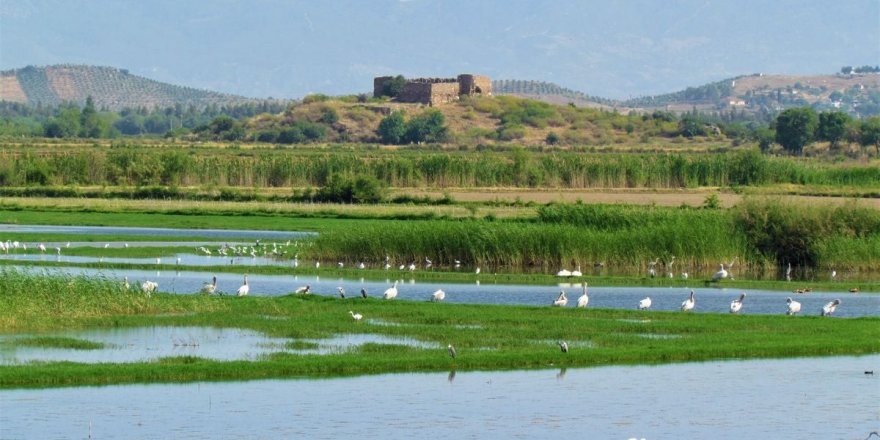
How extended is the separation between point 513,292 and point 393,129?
115 m

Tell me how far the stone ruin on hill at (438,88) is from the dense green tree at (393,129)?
13086mm

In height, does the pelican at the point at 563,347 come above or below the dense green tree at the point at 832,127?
below

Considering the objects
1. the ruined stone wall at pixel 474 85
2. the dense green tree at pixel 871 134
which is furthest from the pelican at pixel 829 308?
the ruined stone wall at pixel 474 85

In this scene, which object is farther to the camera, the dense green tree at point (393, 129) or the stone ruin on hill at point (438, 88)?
the stone ruin on hill at point (438, 88)

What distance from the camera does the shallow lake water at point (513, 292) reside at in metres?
37.2

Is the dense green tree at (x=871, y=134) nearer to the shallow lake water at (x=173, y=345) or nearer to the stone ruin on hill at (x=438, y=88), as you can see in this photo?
the stone ruin on hill at (x=438, y=88)

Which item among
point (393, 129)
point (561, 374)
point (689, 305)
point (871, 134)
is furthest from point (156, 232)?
point (393, 129)

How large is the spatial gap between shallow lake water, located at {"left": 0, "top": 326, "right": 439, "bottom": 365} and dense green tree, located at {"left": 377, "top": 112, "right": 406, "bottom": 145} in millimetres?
123050

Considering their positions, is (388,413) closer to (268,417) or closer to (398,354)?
(268,417)

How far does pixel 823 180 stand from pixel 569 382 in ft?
197

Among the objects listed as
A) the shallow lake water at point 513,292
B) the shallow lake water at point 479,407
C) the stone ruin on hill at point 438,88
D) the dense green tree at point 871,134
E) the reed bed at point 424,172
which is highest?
the stone ruin on hill at point 438,88

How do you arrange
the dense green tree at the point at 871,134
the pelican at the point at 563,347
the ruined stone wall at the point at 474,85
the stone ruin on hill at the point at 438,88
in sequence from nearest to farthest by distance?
1. the pelican at the point at 563,347
2. the dense green tree at the point at 871,134
3. the stone ruin on hill at the point at 438,88
4. the ruined stone wall at the point at 474,85

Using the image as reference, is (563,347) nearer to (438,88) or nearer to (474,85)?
(438,88)

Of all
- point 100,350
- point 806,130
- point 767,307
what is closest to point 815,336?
point 767,307
